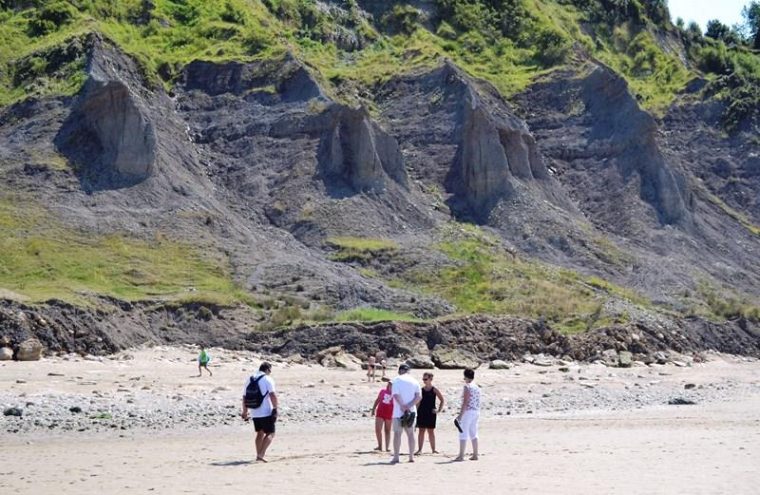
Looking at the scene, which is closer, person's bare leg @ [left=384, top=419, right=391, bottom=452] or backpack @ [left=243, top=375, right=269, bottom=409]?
backpack @ [left=243, top=375, right=269, bottom=409]

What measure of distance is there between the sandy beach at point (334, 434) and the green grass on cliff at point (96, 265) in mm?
6586

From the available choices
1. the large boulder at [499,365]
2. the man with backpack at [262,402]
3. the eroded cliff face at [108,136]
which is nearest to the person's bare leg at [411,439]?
the man with backpack at [262,402]

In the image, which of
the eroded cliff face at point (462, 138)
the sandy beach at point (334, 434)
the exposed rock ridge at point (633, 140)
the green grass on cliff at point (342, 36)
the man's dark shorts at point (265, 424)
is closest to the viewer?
the sandy beach at point (334, 434)

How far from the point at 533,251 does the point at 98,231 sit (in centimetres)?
2455

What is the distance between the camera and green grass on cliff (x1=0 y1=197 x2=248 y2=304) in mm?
51281

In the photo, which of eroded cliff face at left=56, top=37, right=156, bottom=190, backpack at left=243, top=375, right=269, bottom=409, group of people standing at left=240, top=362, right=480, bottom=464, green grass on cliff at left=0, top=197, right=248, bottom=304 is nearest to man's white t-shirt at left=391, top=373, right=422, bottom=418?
group of people standing at left=240, top=362, right=480, bottom=464

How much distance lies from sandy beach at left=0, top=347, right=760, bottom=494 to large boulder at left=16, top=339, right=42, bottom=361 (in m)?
0.91

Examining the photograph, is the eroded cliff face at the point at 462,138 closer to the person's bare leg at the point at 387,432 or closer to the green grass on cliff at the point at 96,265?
the green grass on cliff at the point at 96,265

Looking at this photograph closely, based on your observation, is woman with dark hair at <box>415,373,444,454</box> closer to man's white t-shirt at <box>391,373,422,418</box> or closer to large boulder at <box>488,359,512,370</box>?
man's white t-shirt at <box>391,373,422,418</box>

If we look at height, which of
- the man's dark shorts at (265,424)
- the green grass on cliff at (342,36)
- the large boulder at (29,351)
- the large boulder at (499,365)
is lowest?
the man's dark shorts at (265,424)

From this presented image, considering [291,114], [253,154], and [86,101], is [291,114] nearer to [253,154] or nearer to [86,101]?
[253,154]

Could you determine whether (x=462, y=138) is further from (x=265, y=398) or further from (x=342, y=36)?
(x=265, y=398)

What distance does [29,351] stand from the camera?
135 ft

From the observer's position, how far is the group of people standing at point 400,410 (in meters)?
21.7
